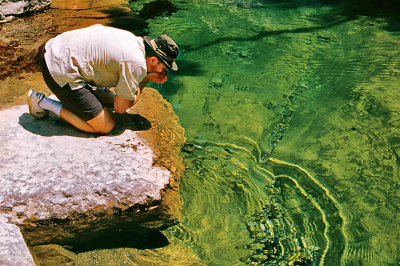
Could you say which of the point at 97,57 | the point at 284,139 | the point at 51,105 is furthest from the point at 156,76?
the point at 284,139

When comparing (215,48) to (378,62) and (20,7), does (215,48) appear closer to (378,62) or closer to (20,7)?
(378,62)

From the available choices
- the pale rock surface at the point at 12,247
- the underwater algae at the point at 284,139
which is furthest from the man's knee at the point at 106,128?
the pale rock surface at the point at 12,247

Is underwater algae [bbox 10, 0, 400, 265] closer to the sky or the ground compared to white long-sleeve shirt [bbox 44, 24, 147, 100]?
closer to the ground

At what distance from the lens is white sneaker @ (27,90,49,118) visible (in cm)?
330

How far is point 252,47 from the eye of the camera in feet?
19.1

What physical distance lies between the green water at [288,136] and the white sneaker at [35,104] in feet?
4.51

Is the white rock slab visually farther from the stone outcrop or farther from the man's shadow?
the stone outcrop

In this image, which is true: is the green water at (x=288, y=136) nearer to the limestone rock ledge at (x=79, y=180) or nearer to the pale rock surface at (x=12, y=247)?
the limestone rock ledge at (x=79, y=180)

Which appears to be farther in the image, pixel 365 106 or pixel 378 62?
pixel 378 62

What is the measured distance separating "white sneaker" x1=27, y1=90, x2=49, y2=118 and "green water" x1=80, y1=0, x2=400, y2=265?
1374 mm

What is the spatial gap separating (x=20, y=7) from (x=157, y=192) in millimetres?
4936

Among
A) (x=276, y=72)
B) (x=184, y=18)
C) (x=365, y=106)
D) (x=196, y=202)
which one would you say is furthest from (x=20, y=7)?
(x=365, y=106)

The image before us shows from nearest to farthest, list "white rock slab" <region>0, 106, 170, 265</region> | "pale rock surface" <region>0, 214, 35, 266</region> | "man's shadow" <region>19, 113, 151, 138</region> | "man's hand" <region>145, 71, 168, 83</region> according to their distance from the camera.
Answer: "pale rock surface" <region>0, 214, 35, 266</region> → "white rock slab" <region>0, 106, 170, 265</region> → "man's hand" <region>145, 71, 168, 83</region> → "man's shadow" <region>19, 113, 151, 138</region>

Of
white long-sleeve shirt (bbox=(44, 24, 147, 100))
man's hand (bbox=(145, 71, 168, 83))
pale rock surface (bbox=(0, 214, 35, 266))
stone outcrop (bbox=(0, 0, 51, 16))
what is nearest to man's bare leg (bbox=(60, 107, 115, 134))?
white long-sleeve shirt (bbox=(44, 24, 147, 100))
